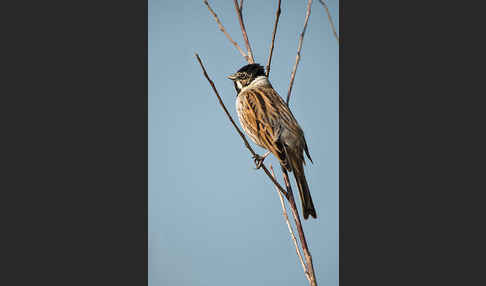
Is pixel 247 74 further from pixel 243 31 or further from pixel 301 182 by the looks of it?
pixel 301 182

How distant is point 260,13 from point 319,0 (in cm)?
34

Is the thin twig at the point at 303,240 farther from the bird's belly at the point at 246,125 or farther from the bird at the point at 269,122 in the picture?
the bird's belly at the point at 246,125

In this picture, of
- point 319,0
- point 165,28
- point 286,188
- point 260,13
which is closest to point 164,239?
point 286,188

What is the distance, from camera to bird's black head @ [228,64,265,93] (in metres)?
2.63

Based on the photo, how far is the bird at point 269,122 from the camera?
8.39 ft

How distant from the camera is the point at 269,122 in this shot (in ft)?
8.69

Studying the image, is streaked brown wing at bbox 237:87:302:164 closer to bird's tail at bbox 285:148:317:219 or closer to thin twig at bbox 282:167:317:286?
bird's tail at bbox 285:148:317:219

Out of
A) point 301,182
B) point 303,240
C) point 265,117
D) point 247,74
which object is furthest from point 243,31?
point 303,240

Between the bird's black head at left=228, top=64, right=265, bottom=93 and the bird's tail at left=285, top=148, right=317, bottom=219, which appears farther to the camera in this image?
the bird's black head at left=228, top=64, right=265, bottom=93

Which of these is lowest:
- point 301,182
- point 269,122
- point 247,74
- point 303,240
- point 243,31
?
point 303,240

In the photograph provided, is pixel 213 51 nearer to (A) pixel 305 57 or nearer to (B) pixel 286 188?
(A) pixel 305 57

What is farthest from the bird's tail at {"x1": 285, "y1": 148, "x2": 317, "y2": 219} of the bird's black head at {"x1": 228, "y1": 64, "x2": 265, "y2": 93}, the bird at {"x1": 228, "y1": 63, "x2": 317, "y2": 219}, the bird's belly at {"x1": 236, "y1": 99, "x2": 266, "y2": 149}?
the bird's black head at {"x1": 228, "y1": 64, "x2": 265, "y2": 93}

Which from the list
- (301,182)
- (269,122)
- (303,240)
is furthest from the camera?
(269,122)

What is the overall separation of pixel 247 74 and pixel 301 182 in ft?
2.16
